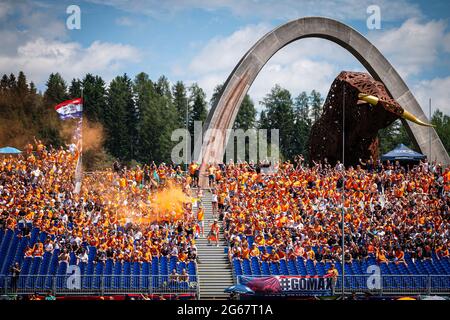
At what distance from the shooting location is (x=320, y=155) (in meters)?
44.2

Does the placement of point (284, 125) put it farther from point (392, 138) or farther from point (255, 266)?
point (255, 266)

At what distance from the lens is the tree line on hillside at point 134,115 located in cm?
7900

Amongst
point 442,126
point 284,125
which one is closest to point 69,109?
point 284,125

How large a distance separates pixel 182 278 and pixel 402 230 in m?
12.0

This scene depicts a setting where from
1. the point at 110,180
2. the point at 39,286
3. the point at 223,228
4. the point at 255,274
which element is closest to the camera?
the point at 39,286

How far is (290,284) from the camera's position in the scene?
31.3 m

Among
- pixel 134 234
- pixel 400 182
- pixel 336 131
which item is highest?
pixel 336 131

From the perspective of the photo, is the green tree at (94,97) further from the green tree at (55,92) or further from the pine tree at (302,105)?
the pine tree at (302,105)

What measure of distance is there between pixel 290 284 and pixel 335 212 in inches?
290

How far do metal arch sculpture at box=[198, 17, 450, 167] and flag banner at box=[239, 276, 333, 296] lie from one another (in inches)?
431

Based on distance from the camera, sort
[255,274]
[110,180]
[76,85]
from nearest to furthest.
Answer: [255,274], [110,180], [76,85]

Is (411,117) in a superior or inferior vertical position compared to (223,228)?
superior
